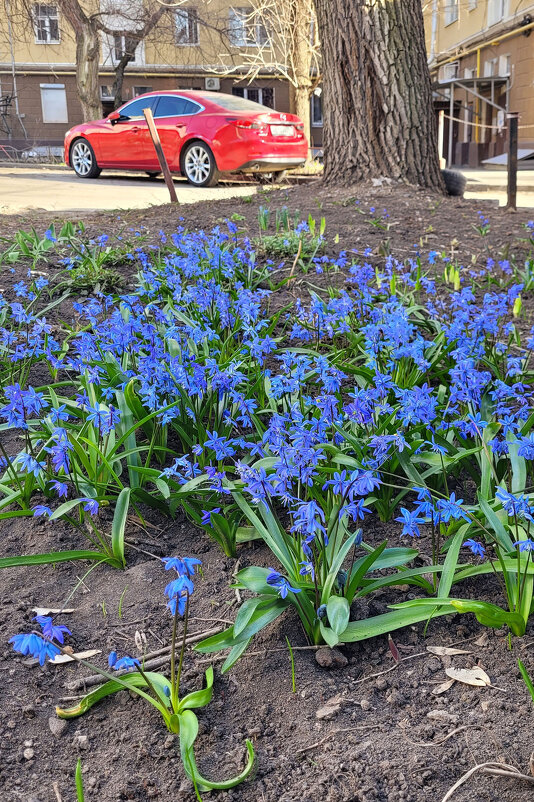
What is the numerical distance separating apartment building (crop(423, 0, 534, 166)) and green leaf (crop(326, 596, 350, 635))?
21527mm

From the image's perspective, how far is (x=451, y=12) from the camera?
106ft

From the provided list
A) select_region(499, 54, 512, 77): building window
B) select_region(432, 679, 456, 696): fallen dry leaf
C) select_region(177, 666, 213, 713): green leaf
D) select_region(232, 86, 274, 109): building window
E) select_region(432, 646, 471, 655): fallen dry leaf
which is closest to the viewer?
select_region(177, 666, 213, 713): green leaf

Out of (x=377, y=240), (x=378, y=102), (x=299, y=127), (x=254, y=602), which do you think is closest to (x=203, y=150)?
(x=299, y=127)

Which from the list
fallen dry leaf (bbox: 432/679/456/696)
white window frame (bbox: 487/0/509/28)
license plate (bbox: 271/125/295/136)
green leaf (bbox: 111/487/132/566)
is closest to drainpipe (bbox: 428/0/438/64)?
white window frame (bbox: 487/0/509/28)

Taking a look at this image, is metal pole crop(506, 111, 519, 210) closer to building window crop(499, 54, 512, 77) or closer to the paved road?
the paved road

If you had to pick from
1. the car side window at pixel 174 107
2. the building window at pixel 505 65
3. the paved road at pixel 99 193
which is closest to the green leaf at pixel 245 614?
the paved road at pixel 99 193

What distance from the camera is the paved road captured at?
10578 mm

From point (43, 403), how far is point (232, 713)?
1335 mm

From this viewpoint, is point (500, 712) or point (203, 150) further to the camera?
point (203, 150)

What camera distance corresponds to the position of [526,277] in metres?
4.90

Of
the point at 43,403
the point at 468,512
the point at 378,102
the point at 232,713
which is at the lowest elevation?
the point at 232,713

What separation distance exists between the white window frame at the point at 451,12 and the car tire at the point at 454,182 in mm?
27075

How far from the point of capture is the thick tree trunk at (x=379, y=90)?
733cm

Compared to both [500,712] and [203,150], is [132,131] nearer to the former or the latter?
[203,150]
